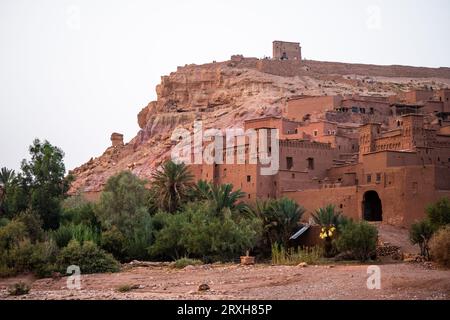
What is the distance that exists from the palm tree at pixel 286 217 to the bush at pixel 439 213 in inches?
250

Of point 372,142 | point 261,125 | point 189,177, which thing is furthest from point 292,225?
point 261,125

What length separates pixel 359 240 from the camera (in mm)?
→ 29609

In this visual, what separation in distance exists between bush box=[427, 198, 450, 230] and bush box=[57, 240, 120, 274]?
41.4 feet

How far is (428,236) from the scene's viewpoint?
28875mm

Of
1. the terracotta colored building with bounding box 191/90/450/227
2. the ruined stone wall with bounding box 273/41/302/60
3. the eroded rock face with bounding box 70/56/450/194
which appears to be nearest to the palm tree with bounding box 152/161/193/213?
the terracotta colored building with bounding box 191/90/450/227

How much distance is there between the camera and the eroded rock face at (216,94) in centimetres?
5959

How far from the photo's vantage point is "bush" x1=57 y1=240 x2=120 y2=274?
29.1m

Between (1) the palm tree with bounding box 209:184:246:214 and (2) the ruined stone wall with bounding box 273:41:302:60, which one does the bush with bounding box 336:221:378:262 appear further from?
(2) the ruined stone wall with bounding box 273:41:302:60

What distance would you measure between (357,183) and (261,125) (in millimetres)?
9716

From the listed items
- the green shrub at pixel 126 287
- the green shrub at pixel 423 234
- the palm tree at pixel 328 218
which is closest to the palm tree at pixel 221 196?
the palm tree at pixel 328 218

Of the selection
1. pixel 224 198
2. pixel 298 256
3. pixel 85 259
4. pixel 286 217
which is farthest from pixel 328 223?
pixel 85 259

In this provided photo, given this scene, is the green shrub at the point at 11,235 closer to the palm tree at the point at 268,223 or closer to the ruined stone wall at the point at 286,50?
the palm tree at the point at 268,223

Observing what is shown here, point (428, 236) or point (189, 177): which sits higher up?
point (189, 177)
